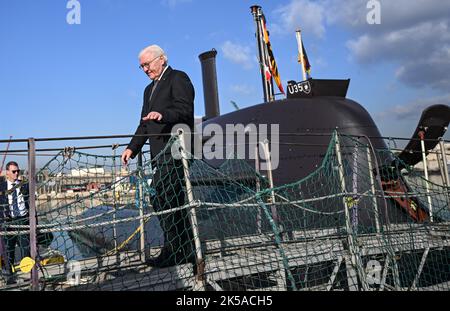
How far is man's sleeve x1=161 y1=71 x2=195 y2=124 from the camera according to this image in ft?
12.0

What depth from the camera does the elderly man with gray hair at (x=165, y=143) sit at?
3.74 metres

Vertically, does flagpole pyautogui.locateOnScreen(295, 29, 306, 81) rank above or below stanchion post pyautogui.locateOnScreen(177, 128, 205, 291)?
above

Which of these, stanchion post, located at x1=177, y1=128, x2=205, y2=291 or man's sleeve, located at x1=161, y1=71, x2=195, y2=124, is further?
man's sleeve, located at x1=161, y1=71, x2=195, y2=124

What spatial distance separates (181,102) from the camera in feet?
12.3

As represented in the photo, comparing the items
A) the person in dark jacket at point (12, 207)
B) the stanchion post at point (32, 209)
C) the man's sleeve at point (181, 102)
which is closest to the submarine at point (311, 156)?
the person in dark jacket at point (12, 207)

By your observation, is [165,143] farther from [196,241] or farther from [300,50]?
[300,50]

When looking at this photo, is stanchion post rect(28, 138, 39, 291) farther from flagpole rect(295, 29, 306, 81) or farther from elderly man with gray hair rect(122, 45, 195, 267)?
flagpole rect(295, 29, 306, 81)

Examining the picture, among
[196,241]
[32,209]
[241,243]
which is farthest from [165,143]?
[241,243]

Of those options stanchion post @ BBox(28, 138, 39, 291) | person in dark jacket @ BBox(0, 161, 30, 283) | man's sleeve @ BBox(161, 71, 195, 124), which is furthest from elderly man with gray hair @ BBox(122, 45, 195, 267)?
person in dark jacket @ BBox(0, 161, 30, 283)

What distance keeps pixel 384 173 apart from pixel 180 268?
4.07 metres

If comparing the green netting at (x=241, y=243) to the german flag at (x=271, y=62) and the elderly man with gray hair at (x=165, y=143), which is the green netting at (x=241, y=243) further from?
the german flag at (x=271, y=62)
